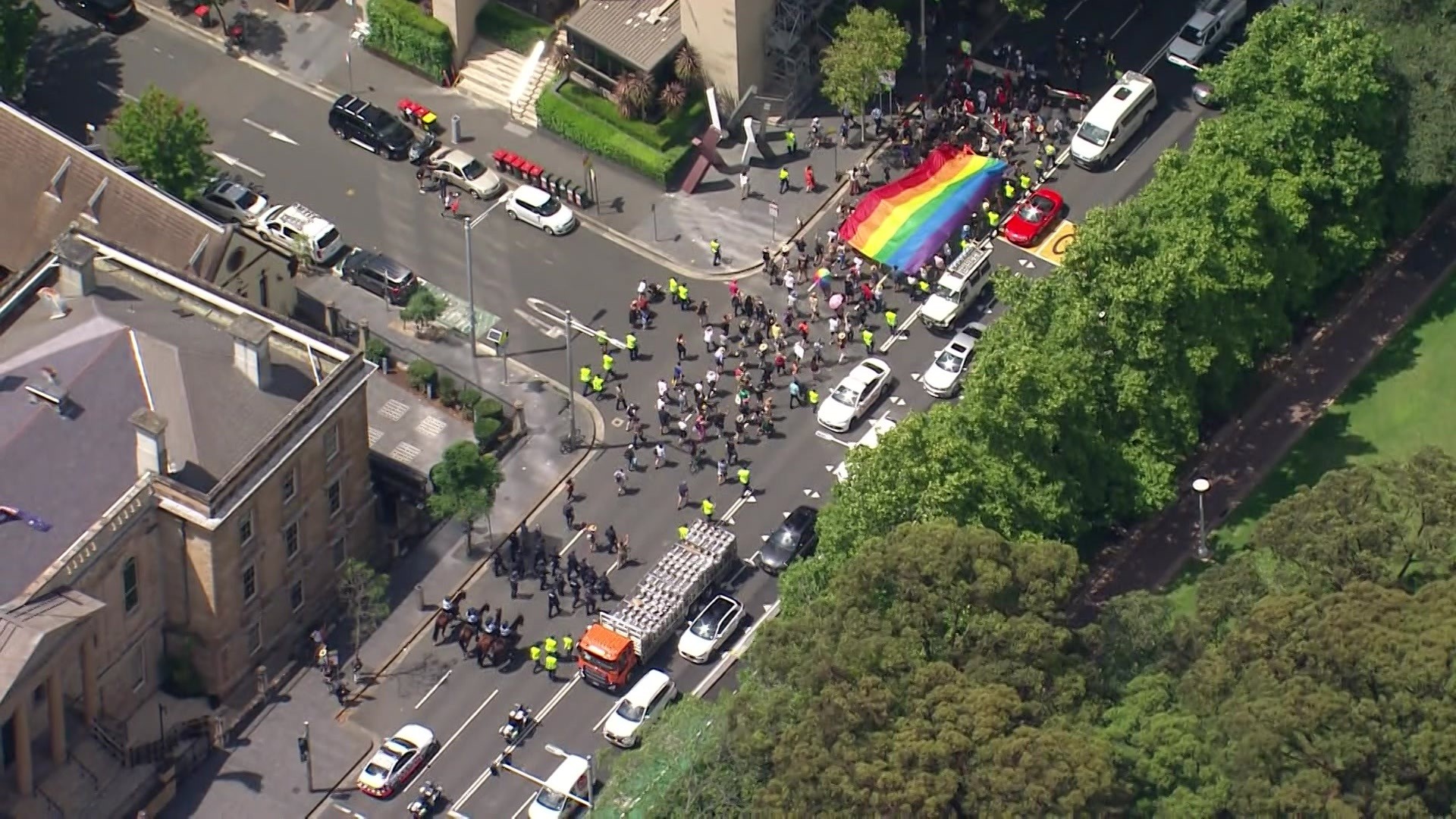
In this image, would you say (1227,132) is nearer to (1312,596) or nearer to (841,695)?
(1312,596)

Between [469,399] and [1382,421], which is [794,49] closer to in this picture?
[469,399]

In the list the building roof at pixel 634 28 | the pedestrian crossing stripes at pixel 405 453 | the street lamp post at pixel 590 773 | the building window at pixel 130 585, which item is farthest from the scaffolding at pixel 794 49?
the building window at pixel 130 585

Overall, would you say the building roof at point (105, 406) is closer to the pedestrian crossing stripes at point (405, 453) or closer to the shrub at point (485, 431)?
the pedestrian crossing stripes at point (405, 453)

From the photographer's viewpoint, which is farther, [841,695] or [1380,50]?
[1380,50]

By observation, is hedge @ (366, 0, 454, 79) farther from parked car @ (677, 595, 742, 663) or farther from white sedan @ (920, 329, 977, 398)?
parked car @ (677, 595, 742, 663)

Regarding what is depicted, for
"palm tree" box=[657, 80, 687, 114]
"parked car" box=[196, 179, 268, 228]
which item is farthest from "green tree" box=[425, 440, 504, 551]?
"palm tree" box=[657, 80, 687, 114]

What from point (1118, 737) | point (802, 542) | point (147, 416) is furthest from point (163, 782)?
point (1118, 737)

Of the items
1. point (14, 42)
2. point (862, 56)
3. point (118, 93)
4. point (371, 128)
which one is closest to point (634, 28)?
point (862, 56)
